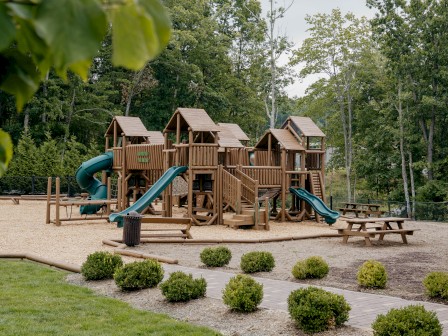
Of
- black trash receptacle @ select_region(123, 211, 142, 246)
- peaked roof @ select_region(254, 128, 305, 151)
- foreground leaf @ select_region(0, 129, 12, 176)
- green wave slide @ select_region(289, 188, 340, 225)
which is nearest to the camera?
foreground leaf @ select_region(0, 129, 12, 176)

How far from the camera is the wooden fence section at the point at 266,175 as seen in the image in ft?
78.6

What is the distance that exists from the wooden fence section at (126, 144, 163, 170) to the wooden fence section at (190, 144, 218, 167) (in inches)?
115

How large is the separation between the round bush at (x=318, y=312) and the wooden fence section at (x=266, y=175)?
55.2ft

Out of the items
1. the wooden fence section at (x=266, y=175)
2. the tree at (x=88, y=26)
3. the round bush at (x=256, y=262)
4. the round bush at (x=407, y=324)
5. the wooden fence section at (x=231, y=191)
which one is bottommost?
A: the round bush at (x=407, y=324)

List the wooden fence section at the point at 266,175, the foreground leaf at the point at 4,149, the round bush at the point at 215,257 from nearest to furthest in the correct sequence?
the foreground leaf at the point at 4,149 < the round bush at the point at 215,257 < the wooden fence section at the point at 266,175

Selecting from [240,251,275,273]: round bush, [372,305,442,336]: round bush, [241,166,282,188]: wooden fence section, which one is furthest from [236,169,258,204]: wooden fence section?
[372,305,442,336]: round bush

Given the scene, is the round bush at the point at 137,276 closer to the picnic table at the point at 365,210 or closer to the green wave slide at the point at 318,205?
the green wave slide at the point at 318,205

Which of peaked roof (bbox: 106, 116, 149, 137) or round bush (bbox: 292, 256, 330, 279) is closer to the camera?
round bush (bbox: 292, 256, 330, 279)

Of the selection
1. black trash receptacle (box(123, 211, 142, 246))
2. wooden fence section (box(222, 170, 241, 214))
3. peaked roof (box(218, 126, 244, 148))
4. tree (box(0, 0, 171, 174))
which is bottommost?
black trash receptacle (box(123, 211, 142, 246))

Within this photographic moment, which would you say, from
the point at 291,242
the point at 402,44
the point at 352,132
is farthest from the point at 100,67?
the point at 291,242

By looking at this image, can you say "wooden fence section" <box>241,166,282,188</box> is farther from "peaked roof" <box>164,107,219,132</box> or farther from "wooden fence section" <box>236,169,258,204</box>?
"peaked roof" <box>164,107,219,132</box>

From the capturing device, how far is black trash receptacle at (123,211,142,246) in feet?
48.1

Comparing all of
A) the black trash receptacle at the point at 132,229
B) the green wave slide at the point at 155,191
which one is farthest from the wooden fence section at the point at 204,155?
the black trash receptacle at the point at 132,229

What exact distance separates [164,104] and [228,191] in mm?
28631
